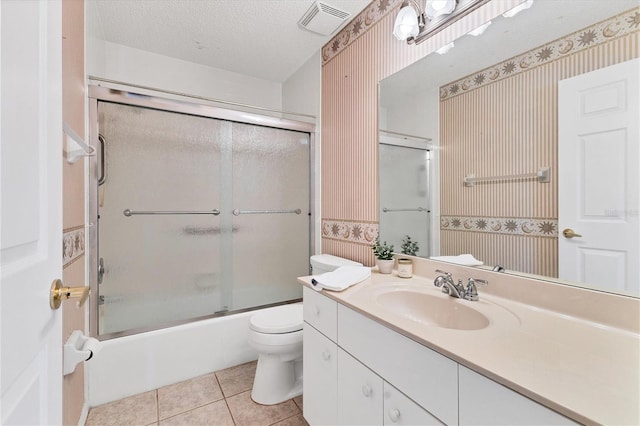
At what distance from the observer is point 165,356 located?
179cm

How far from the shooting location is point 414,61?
155 centimetres

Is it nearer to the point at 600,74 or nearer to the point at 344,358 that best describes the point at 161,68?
the point at 344,358

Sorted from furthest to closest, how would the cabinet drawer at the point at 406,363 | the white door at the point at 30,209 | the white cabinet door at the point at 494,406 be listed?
the cabinet drawer at the point at 406,363
the white cabinet door at the point at 494,406
the white door at the point at 30,209

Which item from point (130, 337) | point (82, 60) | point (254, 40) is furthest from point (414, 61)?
point (130, 337)

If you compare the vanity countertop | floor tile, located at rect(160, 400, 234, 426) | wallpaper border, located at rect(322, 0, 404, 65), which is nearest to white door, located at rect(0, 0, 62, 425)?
the vanity countertop

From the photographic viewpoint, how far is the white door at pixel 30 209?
43 cm

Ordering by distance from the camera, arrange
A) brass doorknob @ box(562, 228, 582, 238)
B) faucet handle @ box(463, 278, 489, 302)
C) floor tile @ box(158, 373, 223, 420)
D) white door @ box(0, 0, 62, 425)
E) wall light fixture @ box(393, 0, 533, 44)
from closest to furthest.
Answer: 1. white door @ box(0, 0, 62, 425)
2. brass doorknob @ box(562, 228, 582, 238)
3. faucet handle @ box(463, 278, 489, 302)
4. wall light fixture @ box(393, 0, 533, 44)
5. floor tile @ box(158, 373, 223, 420)

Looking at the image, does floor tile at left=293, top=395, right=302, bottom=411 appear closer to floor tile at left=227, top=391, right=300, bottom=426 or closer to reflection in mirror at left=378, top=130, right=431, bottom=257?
floor tile at left=227, top=391, right=300, bottom=426

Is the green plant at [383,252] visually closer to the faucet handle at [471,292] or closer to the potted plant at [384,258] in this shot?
the potted plant at [384,258]

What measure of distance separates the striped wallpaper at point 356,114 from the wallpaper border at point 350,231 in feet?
0.06

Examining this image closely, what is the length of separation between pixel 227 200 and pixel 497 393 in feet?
6.39

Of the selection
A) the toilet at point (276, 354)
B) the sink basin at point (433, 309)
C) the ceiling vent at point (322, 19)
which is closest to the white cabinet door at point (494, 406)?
the sink basin at point (433, 309)

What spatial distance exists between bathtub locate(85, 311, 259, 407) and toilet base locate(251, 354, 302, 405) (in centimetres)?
40

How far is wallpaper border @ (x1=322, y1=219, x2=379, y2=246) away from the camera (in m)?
1.84
